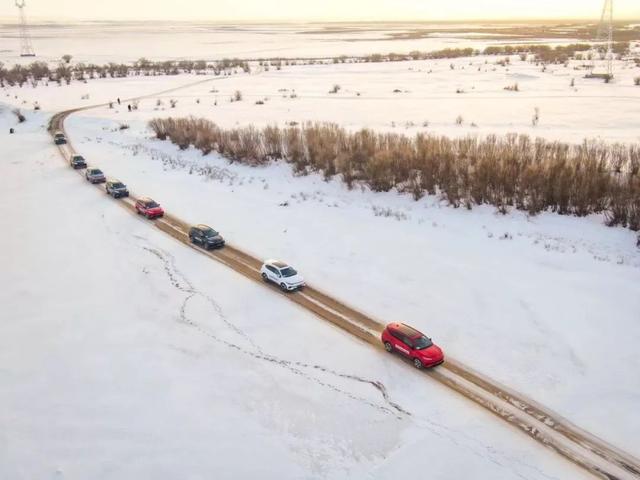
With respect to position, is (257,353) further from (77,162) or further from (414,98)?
(414,98)

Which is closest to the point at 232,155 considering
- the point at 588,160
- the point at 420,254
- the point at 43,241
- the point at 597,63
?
the point at 43,241

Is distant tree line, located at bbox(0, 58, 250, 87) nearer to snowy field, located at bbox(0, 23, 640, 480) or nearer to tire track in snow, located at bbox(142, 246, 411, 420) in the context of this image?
snowy field, located at bbox(0, 23, 640, 480)

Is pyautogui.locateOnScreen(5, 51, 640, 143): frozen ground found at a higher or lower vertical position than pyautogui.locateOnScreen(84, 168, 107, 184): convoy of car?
higher

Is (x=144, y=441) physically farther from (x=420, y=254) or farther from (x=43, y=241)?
(x=43, y=241)

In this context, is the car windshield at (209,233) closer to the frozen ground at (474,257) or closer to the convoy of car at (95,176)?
the frozen ground at (474,257)

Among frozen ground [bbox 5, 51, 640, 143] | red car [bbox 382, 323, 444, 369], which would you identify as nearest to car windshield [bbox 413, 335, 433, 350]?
red car [bbox 382, 323, 444, 369]

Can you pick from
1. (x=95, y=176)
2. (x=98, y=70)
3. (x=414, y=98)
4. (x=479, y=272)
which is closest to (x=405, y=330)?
(x=479, y=272)

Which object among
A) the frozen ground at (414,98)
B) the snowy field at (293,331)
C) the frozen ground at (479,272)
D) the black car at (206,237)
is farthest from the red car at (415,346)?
the frozen ground at (414,98)
